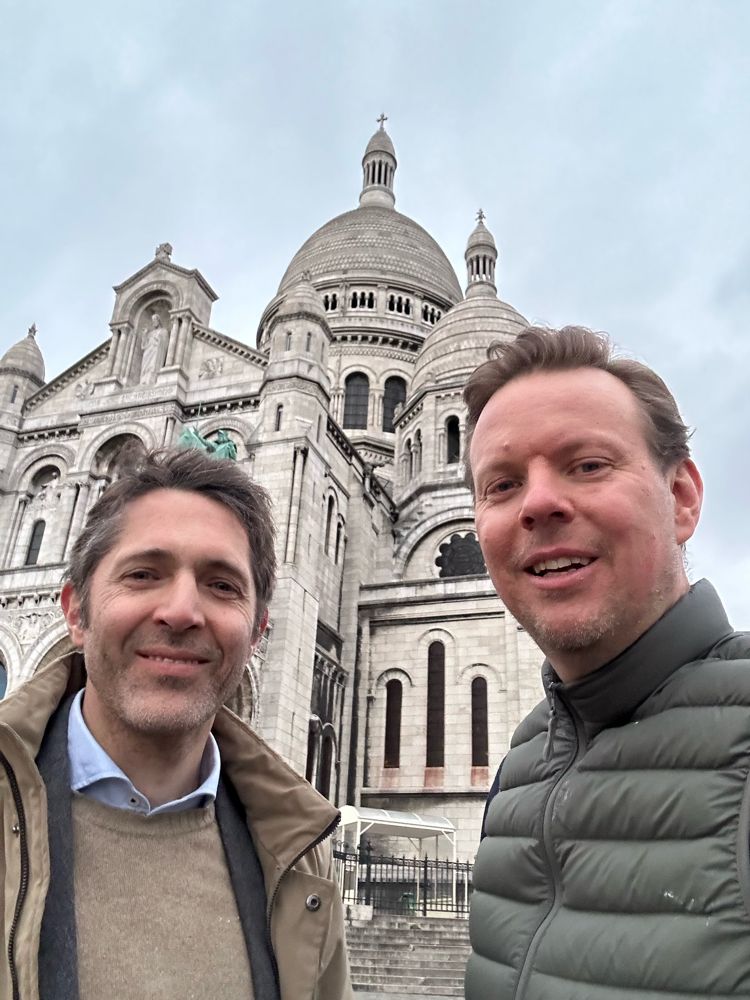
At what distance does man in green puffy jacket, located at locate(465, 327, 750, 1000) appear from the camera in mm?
1631

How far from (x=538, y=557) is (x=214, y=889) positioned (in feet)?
5.01

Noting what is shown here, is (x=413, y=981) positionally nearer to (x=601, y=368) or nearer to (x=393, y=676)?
(x=393, y=676)

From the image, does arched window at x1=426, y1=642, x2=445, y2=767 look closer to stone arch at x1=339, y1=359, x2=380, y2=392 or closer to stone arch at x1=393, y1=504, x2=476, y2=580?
stone arch at x1=393, y1=504, x2=476, y2=580

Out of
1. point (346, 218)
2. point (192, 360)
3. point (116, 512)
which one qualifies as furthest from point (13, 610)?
point (346, 218)

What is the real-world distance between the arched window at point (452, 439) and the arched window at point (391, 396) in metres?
7.84

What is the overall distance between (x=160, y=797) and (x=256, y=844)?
0.41m

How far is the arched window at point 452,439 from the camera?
2906 cm

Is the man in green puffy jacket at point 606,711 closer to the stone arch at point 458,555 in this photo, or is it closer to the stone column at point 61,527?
the stone column at point 61,527

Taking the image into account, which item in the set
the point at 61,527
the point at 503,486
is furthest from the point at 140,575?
the point at 61,527

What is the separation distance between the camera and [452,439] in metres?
29.7

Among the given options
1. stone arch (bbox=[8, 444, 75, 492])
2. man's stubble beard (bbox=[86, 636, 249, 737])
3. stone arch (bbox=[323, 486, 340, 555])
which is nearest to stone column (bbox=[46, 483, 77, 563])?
stone arch (bbox=[8, 444, 75, 492])

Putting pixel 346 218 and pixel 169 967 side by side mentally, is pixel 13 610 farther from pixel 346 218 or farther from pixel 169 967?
pixel 346 218

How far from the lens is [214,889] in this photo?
2404 millimetres

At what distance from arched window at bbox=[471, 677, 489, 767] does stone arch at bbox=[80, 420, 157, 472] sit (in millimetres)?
12545
